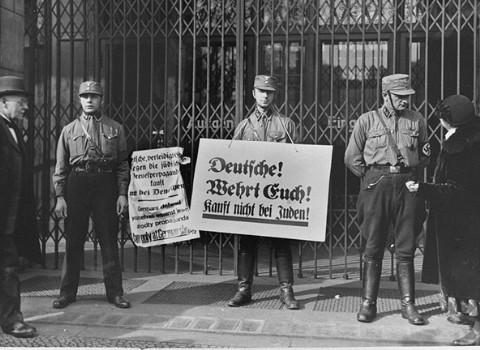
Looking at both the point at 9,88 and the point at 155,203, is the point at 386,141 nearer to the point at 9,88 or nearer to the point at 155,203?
the point at 155,203

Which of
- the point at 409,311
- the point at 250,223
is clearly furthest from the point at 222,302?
the point at 409,311

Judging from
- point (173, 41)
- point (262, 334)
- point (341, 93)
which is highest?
point (173, 41)

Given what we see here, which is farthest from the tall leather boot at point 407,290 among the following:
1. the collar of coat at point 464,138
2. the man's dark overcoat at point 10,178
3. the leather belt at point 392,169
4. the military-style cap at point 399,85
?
the man's dark overcoat at point 10,178

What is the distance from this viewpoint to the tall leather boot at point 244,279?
6.44m

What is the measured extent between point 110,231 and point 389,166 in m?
2.71

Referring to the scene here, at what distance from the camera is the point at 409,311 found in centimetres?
585

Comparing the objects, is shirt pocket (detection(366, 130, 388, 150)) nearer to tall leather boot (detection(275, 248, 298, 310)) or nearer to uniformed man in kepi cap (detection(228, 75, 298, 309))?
uniformed man in kepi cap (detection(228, 75, 298, 309))

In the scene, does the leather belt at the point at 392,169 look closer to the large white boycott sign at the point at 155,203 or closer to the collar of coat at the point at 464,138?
the collar of coat at the point at 464,138

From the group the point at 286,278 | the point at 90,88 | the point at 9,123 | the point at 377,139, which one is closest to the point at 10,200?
the point at 9,123

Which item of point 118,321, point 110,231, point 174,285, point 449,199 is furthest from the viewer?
point 174,285

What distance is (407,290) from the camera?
5.93 meters

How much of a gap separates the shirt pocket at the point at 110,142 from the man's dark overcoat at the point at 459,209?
286 cm

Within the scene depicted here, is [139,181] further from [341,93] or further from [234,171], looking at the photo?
[341,93]

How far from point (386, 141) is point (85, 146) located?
2795mm
